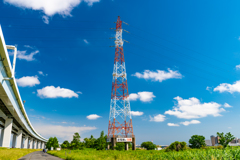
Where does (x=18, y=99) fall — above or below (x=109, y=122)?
above

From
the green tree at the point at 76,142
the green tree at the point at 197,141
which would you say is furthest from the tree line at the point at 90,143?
the green tree at the point at 197,141

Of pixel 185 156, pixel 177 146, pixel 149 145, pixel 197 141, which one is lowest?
pixel 149 145

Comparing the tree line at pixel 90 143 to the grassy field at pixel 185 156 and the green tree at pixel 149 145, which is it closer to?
the grassy field at pixel 185 156

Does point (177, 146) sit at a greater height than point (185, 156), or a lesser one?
lesser

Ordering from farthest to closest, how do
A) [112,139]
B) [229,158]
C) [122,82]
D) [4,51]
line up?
[122,82] < [112,139] < [4,51] < [229,158]

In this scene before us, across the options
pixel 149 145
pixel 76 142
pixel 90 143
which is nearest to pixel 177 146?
pixel 76 142

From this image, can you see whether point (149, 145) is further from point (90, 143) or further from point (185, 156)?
point (185, 156)

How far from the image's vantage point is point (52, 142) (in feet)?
335

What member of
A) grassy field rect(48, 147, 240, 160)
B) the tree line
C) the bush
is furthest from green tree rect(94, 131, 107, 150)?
grassy field rect(48, 147, 240, 160)

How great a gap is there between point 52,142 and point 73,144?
43.8 meters

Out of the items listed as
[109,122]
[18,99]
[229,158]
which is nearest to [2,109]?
[18,99]

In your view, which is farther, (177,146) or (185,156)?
(177,146)

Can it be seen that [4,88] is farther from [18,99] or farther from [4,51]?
[18,99]

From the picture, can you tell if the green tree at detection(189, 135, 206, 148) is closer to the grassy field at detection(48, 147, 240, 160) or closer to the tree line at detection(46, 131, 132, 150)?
the tree line at detection(46, 131, 132, 150)
